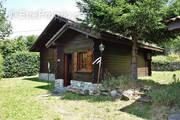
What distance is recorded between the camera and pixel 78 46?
26.3 feet

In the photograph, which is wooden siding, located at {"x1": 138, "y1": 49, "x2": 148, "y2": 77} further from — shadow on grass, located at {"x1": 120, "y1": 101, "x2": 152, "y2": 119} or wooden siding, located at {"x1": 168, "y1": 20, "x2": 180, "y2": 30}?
wooden siding, located at {"x1": 168, "y1": 20, "x2": 180, "y2": 30}

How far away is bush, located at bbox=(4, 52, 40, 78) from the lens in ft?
44.7

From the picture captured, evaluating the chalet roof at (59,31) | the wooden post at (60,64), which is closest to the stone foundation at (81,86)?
the wooden post at (60,64)

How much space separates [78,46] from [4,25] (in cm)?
1220

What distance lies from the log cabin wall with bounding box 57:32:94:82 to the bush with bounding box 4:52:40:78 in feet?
25.2

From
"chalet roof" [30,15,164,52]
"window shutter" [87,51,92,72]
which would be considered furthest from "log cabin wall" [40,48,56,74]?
"window shutter" [87,51,92,72]

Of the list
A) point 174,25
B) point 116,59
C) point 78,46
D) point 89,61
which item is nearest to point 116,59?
point 116,59

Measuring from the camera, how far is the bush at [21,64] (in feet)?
44.7

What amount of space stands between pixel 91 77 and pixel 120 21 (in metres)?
3.16

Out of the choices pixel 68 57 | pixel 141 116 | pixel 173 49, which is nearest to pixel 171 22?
pixel 141 116

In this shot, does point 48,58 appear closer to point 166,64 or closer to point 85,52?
point 85,52

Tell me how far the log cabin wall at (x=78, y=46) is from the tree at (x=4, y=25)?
33.6 feet

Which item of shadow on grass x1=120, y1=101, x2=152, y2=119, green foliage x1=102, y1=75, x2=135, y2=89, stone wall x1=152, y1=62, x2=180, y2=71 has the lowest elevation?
shadow on grass x1=120, y1=101, x2=152, y2=119

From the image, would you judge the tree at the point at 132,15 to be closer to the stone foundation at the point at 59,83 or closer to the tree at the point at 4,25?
the stone foundation at the point at 59,83
